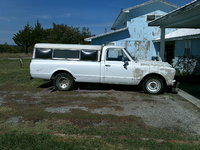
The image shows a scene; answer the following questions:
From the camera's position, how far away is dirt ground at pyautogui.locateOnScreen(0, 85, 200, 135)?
17.5ft

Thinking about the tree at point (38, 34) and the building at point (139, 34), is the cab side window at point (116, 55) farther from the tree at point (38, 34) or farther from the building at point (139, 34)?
the tree at point (38, 34)

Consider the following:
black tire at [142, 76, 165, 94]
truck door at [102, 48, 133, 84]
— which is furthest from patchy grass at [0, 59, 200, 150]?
black tire at [142, 76, 165, 94]

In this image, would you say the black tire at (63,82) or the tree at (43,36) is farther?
the tree at (43,36)

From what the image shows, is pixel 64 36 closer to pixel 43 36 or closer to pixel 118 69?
pixel 43 36

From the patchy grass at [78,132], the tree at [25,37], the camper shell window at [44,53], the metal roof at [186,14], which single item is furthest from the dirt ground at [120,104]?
the tree at [25,37]

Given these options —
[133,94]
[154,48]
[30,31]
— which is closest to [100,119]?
[133,94]

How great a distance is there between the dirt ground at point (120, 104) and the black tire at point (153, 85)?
0.81ft

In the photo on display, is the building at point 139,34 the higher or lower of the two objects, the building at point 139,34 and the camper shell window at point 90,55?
the higher

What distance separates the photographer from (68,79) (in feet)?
27.9

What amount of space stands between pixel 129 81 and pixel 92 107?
243 centimetres

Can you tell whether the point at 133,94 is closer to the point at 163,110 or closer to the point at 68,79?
the point at 163,110

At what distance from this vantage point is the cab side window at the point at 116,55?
8.36 metres

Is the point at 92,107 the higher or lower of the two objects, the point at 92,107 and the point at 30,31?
the lower

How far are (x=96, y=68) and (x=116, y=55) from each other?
3.38ft
